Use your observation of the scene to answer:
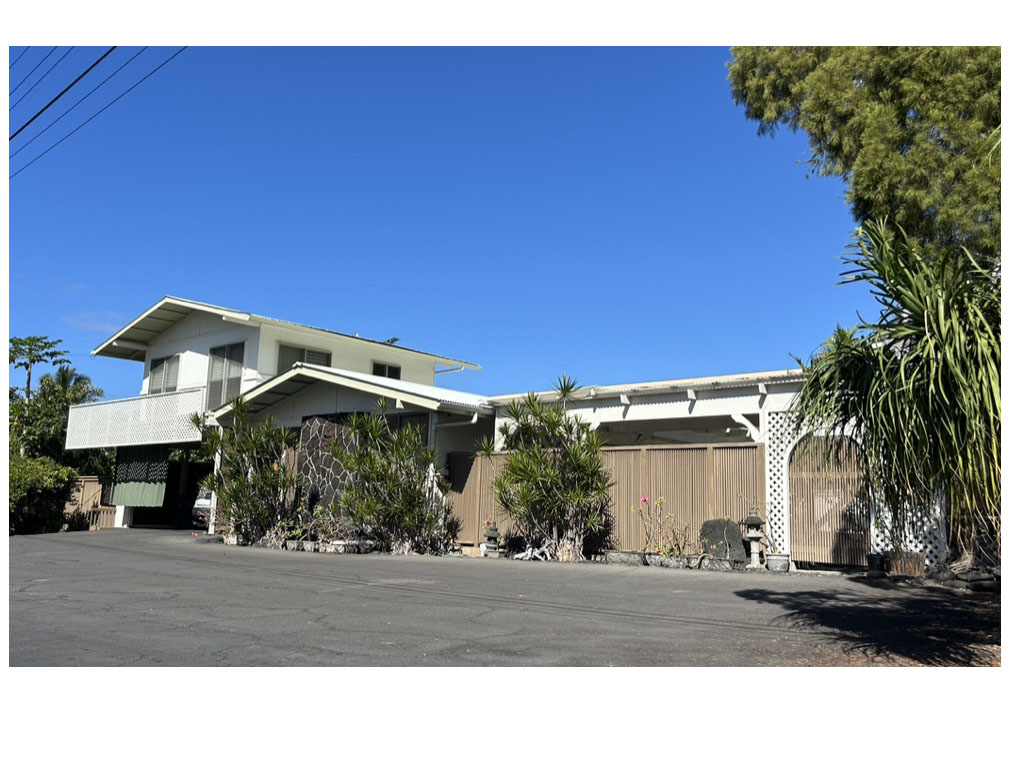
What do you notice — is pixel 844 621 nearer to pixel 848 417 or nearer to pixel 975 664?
pixel 975 664

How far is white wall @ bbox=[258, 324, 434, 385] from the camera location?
22797 millimetres

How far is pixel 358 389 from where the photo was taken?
1845 centimetres

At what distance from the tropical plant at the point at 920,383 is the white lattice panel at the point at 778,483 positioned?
7.07m

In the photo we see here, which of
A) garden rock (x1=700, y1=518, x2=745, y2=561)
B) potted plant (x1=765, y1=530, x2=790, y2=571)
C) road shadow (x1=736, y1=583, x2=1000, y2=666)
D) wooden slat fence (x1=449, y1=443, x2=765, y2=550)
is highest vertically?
wooden slat fence (x1=449, y1=443, x2=765, y2=550)

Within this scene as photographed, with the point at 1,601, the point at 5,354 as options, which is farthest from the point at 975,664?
the point at 5,354

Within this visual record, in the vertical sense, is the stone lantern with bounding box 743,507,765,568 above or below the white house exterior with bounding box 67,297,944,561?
below

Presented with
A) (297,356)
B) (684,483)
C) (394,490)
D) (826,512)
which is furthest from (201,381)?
(826,512)

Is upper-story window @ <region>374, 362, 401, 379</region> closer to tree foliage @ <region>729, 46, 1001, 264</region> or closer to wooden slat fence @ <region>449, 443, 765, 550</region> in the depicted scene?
wooden slat fence @ <region>449, 443, 765, 550</region>

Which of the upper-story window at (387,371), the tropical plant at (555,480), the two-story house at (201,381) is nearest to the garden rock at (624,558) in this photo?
the tropical plant at (555,480)

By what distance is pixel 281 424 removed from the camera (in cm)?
2075

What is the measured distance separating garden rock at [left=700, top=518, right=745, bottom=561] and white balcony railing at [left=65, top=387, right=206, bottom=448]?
15.0 m

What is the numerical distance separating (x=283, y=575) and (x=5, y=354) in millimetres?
7568

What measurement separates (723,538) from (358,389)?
888 centimetres

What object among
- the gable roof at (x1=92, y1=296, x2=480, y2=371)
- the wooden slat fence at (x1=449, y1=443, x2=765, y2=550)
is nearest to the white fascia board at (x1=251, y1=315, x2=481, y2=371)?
the gable roof at (x1=92, y1=296, x2=480, y2=371)
